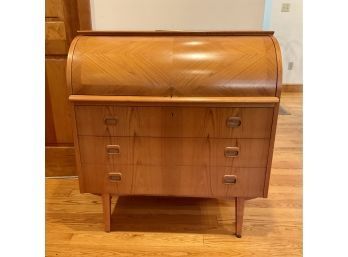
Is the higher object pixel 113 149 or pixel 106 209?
pixel 113 149

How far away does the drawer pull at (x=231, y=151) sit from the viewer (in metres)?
1.33

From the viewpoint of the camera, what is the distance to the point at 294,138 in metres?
2.62

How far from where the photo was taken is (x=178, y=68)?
1259mm

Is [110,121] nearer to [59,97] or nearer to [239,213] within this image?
[59,97]

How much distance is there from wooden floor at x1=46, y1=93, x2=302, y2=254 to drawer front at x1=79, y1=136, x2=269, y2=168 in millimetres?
443

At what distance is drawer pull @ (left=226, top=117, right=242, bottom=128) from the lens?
128 cm

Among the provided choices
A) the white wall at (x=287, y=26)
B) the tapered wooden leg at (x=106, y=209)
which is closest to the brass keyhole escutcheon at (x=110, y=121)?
the tapered wooden leg at (x=106, y=209)

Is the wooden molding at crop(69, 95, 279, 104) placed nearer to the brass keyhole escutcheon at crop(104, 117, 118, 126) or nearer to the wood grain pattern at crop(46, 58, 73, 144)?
the brass keyhole escutcheon at crop(104, 117, 118, 126)

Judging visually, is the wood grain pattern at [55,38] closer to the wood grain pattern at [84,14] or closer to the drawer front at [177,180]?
the wood grain pattern at [84,14]

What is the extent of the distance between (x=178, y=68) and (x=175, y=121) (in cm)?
24

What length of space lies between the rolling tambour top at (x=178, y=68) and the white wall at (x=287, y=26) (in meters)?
2.66

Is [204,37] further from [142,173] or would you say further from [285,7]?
[285,7]

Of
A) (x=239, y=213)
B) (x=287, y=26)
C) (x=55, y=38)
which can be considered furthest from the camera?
(x=287, y=26)

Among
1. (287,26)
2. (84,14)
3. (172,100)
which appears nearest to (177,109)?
(172,100)
